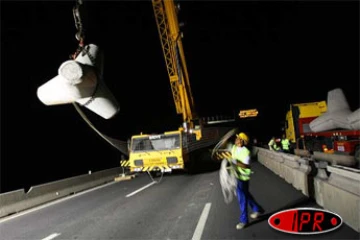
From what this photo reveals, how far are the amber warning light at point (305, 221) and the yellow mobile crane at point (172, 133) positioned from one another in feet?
30.1

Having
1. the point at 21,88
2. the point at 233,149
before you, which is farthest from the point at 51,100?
the point at 21,88

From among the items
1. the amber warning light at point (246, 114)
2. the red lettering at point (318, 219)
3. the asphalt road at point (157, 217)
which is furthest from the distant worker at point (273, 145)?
the amber warning light at point (246, 114)

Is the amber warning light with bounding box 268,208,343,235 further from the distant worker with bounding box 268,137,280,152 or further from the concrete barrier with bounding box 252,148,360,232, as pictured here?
the distant worker with bounding box 268,137,280,152

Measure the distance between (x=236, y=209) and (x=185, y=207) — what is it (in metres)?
1.37

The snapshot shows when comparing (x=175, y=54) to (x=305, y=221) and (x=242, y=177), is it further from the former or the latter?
(x=305, y=221)

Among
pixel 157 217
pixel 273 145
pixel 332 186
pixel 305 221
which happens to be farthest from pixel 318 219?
pixel 273 145

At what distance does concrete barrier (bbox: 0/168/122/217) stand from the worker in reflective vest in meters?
7.03

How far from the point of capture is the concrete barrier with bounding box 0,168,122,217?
1005 cm

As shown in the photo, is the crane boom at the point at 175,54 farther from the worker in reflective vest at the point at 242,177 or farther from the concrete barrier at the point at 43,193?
the worker in reflective vest at the point at 242,177

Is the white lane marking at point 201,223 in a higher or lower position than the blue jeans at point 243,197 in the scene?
lower

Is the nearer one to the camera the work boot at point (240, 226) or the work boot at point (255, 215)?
the work boot at point (240, 226)

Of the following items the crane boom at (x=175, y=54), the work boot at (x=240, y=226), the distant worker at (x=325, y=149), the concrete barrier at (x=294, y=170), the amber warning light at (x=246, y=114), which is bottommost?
the amber warning light at (x=246, y=114)

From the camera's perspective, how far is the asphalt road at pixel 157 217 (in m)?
6.28

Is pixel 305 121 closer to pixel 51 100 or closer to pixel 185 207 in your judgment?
pixel 185 207
